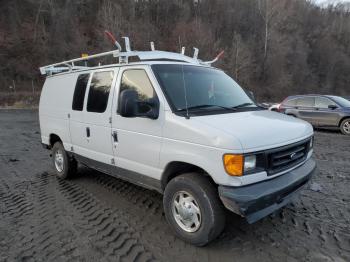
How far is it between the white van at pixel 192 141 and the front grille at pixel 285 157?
11 millimetres

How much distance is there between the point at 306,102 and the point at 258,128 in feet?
35.6

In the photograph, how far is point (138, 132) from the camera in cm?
391

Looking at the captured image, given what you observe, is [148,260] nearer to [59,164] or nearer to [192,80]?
[192,80]

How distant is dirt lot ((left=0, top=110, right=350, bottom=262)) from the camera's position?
3.28 metres

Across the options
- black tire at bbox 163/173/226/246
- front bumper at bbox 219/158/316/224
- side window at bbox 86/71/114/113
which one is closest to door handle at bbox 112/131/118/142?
side window at bbox 86/71/114/113

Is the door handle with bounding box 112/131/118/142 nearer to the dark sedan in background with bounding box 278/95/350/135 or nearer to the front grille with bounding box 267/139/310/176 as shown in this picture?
the front grille with bounding box 267/139/310/176

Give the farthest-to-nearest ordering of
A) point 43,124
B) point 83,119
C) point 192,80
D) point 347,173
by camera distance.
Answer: point 43,124
point 347,173
point 83,119
point 192,80

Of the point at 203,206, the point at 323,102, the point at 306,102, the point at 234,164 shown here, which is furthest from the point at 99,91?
the point at 306,102

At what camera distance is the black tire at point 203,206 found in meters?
3.21

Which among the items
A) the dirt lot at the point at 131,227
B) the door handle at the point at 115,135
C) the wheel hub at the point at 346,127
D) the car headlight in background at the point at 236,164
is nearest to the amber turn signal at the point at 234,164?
the car headlight in background at the point at 236,164

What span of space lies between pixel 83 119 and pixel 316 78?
5749cm

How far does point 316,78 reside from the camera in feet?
179

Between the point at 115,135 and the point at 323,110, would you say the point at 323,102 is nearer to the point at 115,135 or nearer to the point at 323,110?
the point at 323,110

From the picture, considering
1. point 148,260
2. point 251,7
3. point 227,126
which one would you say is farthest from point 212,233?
point 251,7
